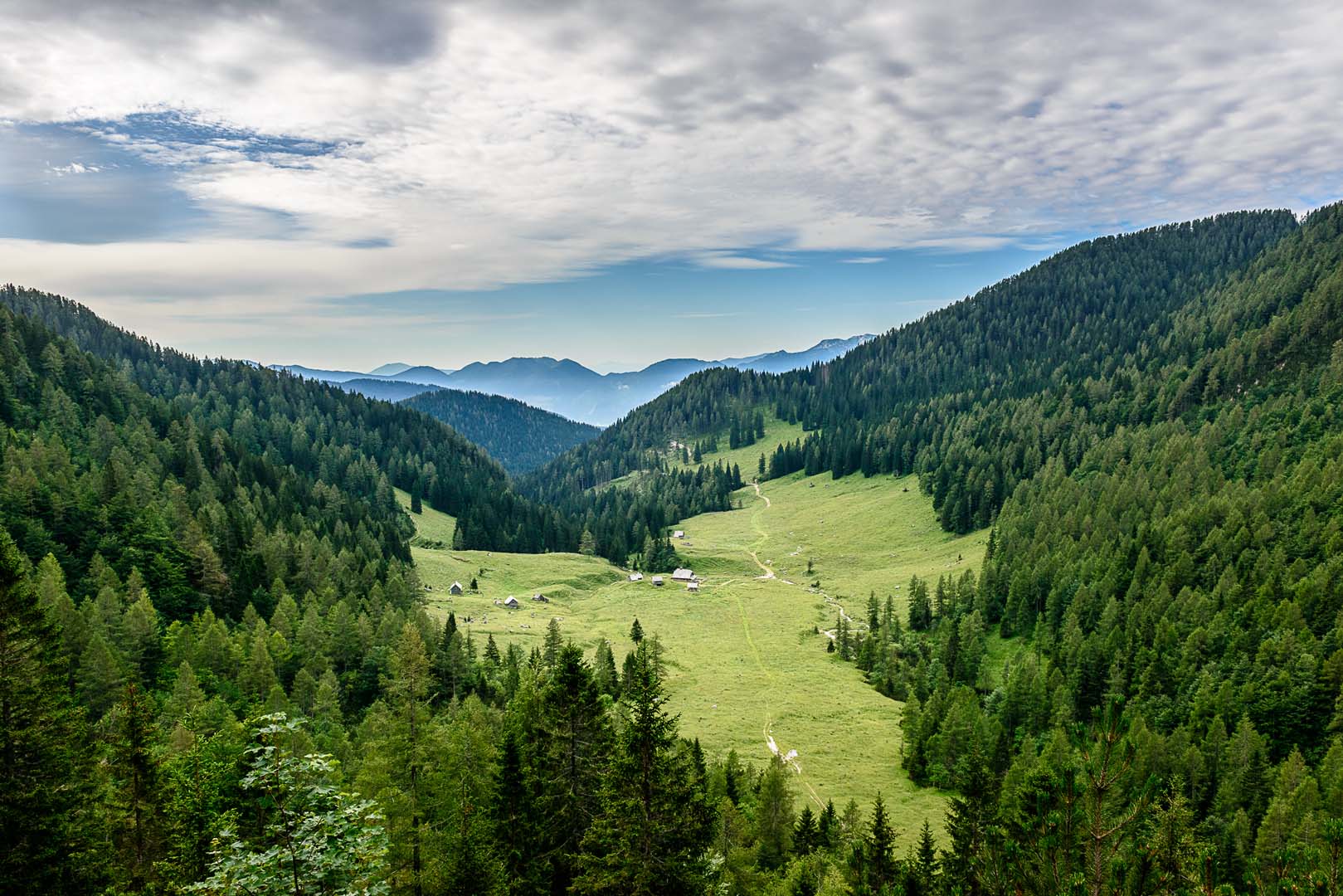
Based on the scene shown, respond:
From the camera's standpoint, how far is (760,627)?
447 feet

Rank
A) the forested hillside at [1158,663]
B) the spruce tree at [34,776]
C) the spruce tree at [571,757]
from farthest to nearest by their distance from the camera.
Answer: the spruce tree at [571,757]
the spruce tree at [34,776]
the forested hillside at [1158,663]

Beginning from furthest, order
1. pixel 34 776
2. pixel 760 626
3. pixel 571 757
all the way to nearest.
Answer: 1. pixel 760 626
2. pixel 571 757
3. pixel 34 776

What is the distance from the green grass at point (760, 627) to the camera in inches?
3282

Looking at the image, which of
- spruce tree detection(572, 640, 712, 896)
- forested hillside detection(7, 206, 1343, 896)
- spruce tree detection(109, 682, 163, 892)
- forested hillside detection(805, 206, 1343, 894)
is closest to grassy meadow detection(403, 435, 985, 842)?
forested hillside detection(7, 206, 1343, 896)

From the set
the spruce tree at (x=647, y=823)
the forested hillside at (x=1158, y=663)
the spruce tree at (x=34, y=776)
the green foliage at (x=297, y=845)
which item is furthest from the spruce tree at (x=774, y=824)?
the green foliage at (x=297, y=845)

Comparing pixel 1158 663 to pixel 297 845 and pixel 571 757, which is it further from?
pixel 297 845

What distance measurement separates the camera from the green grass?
274ft

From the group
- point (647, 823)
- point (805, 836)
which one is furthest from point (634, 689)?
point (805, 836)

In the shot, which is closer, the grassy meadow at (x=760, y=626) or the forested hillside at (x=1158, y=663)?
the forested hillside at (x=1158, y=663)

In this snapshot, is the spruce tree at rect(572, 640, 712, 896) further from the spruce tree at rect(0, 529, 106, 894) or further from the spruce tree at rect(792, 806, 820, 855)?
the spruce tree at rect(792, 806, 820, 855)

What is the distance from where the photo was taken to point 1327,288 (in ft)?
591

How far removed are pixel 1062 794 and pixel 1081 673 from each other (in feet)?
301

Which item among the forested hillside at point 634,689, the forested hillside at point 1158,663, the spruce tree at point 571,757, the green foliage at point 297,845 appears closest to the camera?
the green foliage at point 297,845

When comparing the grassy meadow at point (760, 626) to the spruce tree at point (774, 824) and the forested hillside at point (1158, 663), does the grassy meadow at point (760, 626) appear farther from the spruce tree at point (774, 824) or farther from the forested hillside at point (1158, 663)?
the spruce tree at point (774, 824)
